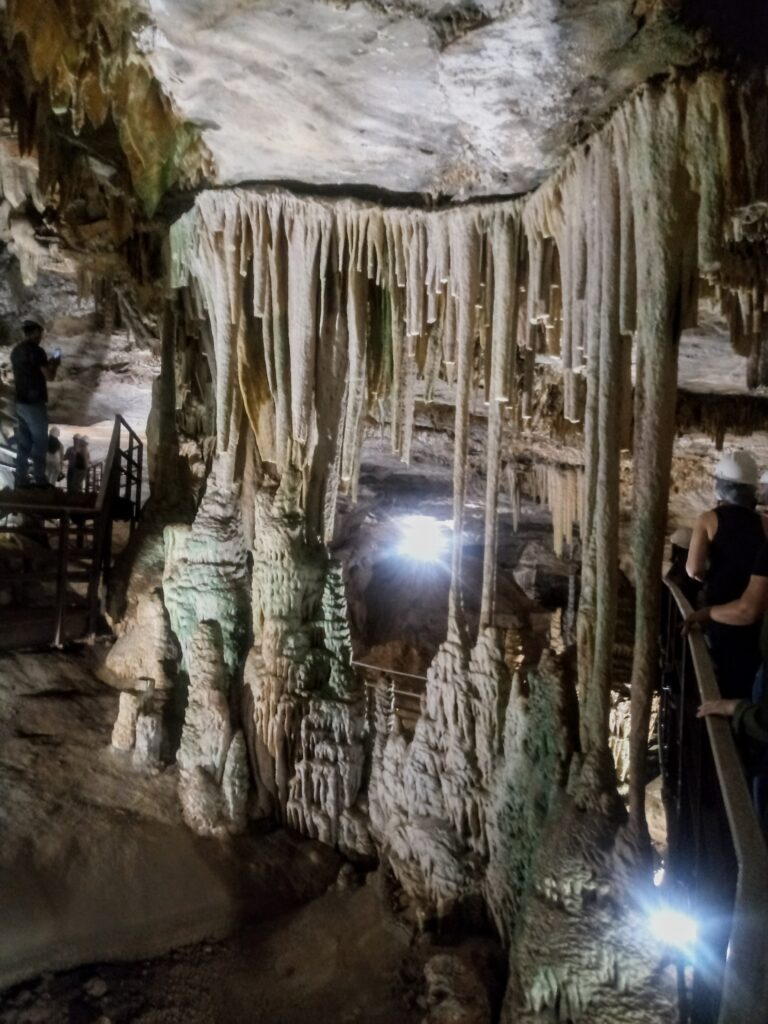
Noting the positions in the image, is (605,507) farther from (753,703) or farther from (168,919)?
(168,919)

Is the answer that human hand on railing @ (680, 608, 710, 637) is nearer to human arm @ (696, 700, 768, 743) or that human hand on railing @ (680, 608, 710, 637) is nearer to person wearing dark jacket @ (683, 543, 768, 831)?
person wearing dark jacket @ (683, 543, 768, 831)

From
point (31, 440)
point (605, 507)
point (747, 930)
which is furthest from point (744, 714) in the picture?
point (31, 440)

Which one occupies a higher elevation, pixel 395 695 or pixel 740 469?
pixel 740 469

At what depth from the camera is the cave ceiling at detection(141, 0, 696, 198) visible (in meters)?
3.17

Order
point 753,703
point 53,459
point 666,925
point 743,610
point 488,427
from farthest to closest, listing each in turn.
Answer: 1. point 53,459
2. point 488,427
3. point 666,925
4. point 743,610
5. point 753,703

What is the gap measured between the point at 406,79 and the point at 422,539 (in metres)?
11.3

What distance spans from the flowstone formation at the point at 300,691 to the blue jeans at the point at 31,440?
2.81m

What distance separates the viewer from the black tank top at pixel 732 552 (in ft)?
10.9

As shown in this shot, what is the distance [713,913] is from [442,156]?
3.98 metres

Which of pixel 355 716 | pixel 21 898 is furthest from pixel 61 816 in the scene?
pixel 355 716

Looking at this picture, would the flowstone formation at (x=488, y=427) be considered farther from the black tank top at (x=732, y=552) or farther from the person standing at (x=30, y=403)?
the person standing at (x=30, y=403)

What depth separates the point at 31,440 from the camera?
743cm

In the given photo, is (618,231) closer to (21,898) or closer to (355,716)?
(355,716)

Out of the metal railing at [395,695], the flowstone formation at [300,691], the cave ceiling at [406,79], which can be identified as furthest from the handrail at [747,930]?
the flowstone formation at [300,691]
